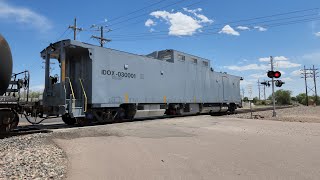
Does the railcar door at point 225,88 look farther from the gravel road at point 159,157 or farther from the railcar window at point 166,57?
the gravel road at point 159,157

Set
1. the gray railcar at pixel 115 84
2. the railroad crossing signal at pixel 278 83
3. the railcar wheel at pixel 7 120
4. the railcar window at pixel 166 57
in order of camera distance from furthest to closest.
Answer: the railroad crossing signal at pixel 278 83
the railcar window at pixel 166 57
the gray railcar at pixel 115 84
the railcar wheel at pixel 7 120

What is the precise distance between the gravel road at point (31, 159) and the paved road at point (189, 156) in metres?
0.29

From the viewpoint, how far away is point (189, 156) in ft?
23.4

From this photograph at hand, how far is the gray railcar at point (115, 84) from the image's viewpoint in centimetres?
1352

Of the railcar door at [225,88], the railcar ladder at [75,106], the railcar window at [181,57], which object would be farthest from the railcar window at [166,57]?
the railcar door at [225,88]

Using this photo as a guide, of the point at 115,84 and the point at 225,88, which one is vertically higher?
the point at 225,88

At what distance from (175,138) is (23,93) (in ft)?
21.7

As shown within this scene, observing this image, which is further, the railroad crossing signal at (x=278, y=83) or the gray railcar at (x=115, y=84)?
the railroad crossing signal at (x=278, y=83)

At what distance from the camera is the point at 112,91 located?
14.7 m

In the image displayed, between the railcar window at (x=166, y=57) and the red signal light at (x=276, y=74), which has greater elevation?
the railcar window at (x=166, y=57)

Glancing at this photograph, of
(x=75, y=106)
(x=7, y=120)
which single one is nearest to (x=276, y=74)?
(x=75, y=106)

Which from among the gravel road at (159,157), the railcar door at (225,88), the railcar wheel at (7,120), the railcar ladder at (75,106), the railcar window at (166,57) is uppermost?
the railcar window at (166,57)

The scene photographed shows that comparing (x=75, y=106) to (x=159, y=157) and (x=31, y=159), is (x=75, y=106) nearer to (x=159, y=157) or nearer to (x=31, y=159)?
(x=31, y=159)

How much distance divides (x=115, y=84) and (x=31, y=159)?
8.50 m
